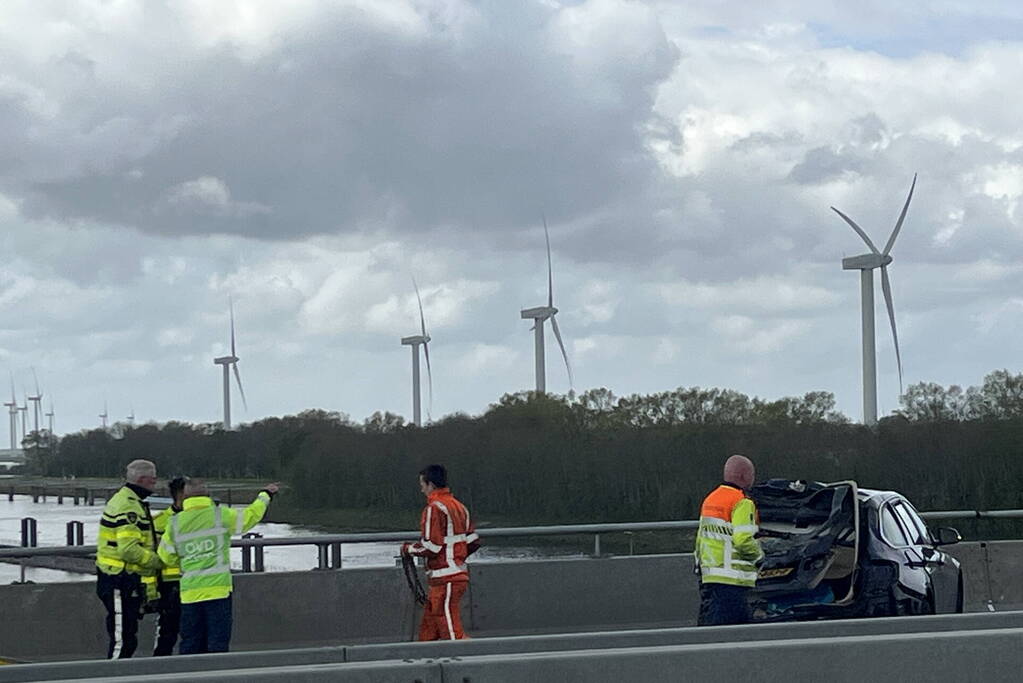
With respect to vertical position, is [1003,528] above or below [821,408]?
below

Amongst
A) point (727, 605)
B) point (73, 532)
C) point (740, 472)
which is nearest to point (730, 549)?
point (727, 605)

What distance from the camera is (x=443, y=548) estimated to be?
431 inches

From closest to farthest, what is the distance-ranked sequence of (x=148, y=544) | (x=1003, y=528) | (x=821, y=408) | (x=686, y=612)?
(x=148, y=544)
(x=686, y=612)
(x=1003, y=528)
(x=821, y=408)

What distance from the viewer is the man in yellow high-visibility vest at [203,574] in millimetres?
10180

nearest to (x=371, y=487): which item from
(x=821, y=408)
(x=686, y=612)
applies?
(x=821, y=408)

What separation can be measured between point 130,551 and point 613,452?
78.1m

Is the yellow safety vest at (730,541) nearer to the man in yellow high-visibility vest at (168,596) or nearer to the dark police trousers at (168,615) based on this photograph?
the man in yellow high-visibility vest at (168,596)

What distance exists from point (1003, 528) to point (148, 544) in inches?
1867

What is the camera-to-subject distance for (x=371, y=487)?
312 feet

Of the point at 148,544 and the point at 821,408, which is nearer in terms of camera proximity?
the point at 148,544

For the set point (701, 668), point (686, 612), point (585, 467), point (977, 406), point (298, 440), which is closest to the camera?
point (701, 668)

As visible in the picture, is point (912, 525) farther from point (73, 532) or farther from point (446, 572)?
point (73, 532)

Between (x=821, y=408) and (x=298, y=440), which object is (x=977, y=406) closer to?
(x=821, y=408)

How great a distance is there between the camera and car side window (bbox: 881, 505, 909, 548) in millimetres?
10766
